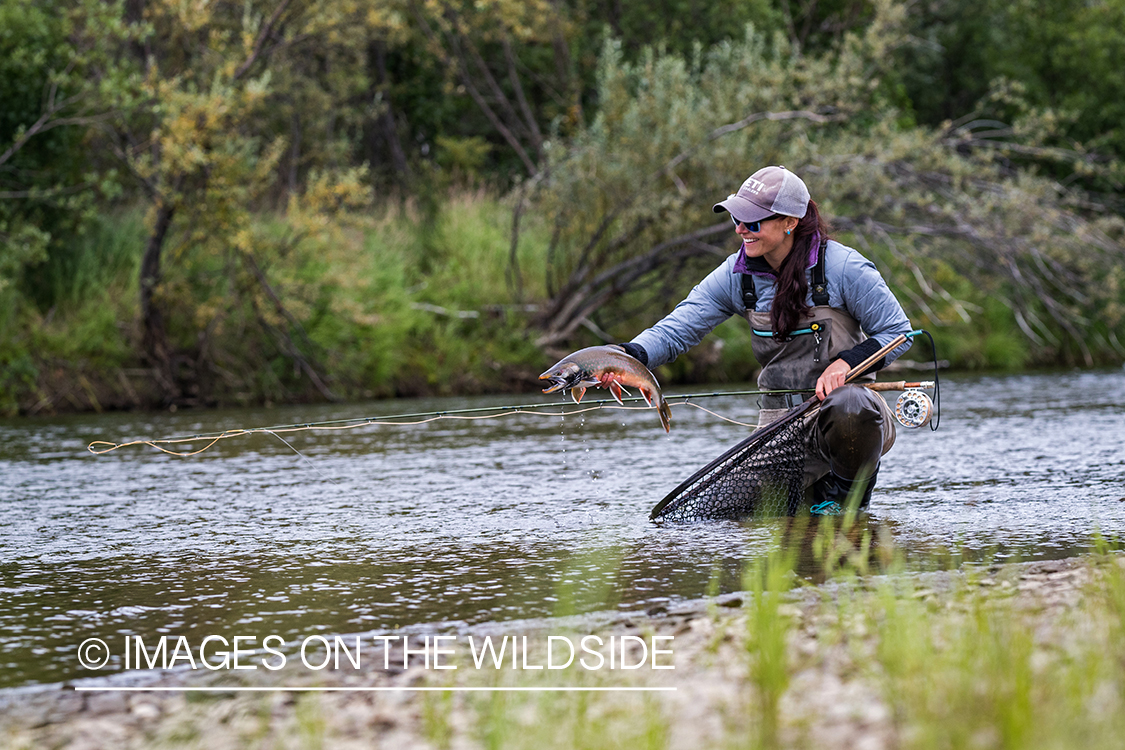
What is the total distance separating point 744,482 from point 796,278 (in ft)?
3.06

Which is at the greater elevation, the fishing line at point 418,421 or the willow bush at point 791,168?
the willow bush at point 791,168

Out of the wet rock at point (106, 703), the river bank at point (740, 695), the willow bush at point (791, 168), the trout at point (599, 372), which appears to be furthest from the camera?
the willow bush at point (791, 168)

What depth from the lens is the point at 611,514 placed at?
5.86 metres

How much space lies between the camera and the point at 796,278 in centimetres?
527

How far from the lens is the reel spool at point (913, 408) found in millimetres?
5375

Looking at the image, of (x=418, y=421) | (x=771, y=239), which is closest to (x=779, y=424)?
(x=771, y=239)

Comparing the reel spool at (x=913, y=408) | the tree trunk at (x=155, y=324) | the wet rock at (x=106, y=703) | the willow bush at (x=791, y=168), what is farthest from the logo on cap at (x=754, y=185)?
the tree trunk at (x=155, y=324)

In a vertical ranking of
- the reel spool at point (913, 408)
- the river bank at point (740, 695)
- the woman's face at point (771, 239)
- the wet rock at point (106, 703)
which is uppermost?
the woman's face at point (771, 239)

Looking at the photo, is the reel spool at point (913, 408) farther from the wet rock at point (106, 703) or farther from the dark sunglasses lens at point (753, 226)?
the wet rock at point (106, 703)

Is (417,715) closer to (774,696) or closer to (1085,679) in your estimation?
(774,696)

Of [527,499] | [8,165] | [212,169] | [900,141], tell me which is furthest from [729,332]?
[527,499]

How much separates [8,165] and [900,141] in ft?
30.9

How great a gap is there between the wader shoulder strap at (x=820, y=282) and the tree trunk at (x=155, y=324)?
9.23 meters

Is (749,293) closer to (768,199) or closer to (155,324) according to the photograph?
(768,199)
